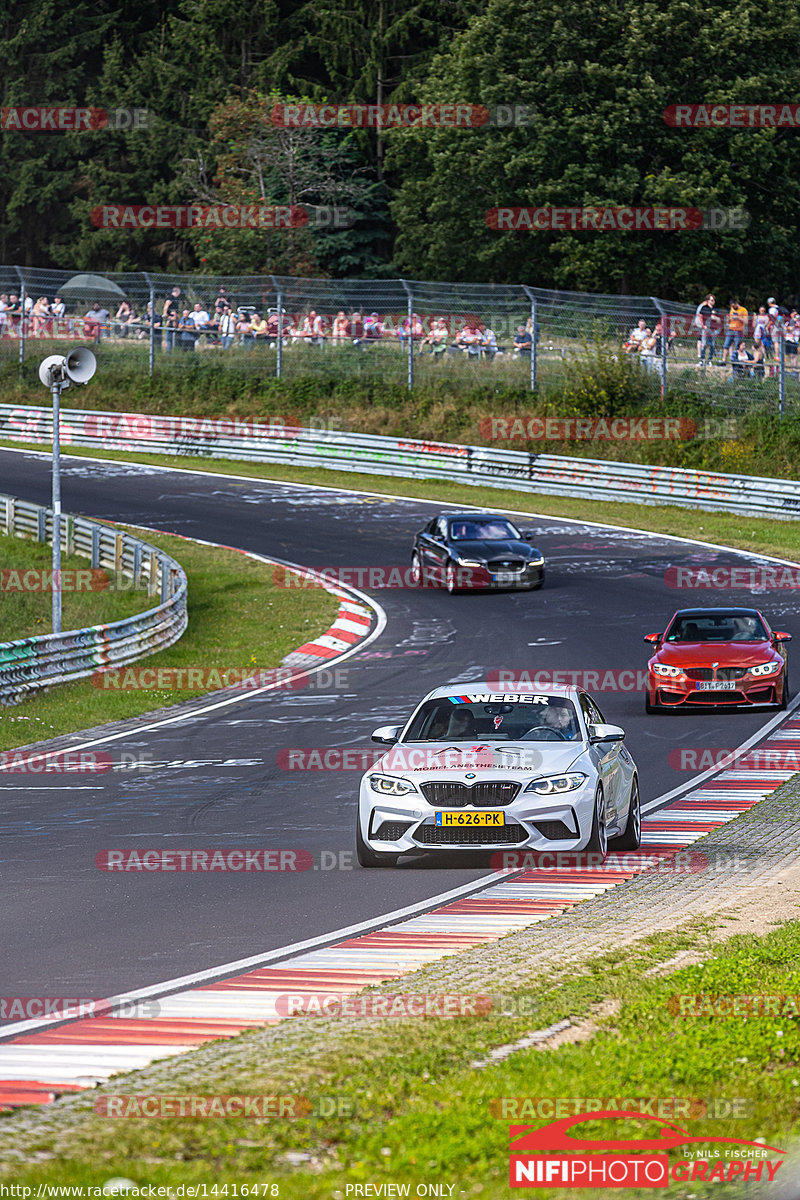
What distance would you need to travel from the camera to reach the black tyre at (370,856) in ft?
38.9

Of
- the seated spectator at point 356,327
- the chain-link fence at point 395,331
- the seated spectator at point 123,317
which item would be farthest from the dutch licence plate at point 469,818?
the seated spectator at point 123,317

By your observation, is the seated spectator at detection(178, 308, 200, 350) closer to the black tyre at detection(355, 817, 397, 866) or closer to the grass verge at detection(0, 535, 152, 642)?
the grass verge at detection(0, 535, 152, 642)

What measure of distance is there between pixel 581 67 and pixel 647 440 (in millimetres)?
16410

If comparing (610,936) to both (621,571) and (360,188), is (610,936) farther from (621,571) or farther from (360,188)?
(360,188)

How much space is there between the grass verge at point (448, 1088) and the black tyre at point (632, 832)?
4493mm

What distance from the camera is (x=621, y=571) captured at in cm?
3200

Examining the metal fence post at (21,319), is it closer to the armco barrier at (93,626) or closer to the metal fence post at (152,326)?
the metal fence post at (152,326)

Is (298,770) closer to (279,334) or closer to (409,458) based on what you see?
(409,458)

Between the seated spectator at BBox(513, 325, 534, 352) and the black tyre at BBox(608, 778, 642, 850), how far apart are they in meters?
33.0

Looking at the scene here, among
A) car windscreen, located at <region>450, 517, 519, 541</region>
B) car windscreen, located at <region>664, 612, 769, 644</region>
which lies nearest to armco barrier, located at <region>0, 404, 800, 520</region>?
car windscreen, located at <region>450, 517, 519, 541</region>

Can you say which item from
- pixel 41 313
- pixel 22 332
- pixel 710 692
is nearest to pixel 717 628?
pixel 710 692

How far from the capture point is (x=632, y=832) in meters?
12.7

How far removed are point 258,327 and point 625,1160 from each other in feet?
148

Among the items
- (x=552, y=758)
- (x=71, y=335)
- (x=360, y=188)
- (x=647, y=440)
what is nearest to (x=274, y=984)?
(x=552, y=758)
